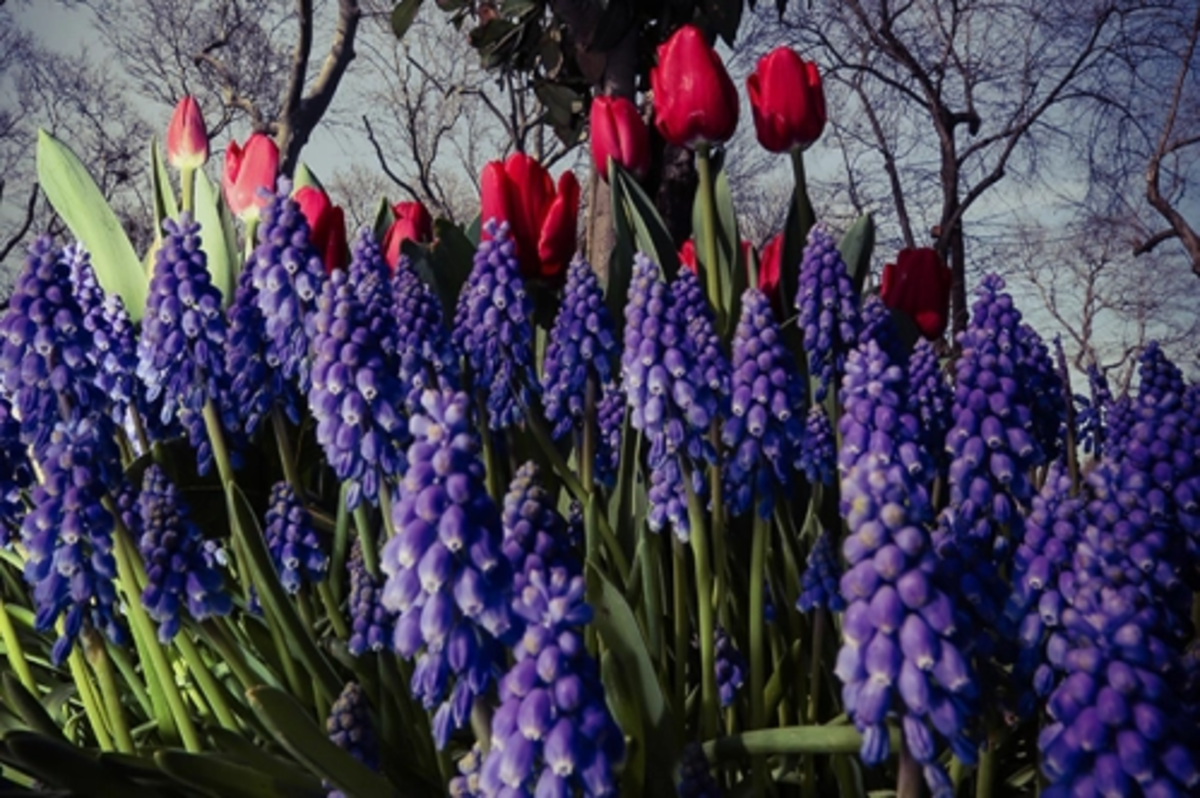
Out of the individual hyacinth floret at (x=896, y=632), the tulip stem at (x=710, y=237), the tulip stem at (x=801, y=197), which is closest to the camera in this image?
the individual hyacinth floret at (x=896, y=632)

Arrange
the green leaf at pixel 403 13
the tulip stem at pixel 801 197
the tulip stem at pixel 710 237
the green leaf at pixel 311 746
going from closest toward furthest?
the green leaf at pixel 311 746, the tulip stem at pixel 710 237, the tulip stem at pixel 801 197, the green leaf at pixel 403 13

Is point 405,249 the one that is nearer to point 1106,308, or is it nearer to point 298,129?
point 298,129

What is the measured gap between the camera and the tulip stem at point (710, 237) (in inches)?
39.8

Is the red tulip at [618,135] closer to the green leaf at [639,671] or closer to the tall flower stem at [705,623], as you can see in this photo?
the tall flower stem at [705,623]

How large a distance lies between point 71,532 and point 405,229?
0.54m

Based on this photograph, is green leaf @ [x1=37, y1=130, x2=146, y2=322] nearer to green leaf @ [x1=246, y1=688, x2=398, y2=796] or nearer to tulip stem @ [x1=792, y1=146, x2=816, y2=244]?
tulip stem @ [x1=792, y1=146, x2=816, y2=244]

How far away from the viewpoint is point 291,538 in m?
0.83

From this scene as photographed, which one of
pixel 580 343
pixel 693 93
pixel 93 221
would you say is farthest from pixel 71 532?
pixel 93 221

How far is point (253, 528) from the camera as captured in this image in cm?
79

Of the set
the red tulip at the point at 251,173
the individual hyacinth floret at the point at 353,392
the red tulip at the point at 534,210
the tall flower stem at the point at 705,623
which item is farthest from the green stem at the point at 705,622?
the red tulip at the point at 251,173

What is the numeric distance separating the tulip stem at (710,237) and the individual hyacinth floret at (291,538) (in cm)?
36

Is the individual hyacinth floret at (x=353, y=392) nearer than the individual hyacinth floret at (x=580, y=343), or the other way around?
the individual hyacinth floret at (x=353, y=392)

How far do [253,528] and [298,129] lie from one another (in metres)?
6.37

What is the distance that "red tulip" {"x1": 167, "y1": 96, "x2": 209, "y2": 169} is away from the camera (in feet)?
4.58
